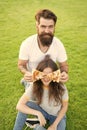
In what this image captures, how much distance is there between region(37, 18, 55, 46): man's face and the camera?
347 centimetres

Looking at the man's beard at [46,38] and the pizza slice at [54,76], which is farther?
the man's beard at [46,38]

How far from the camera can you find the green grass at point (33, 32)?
3.99 meters

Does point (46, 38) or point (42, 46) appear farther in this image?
point (42, 46)

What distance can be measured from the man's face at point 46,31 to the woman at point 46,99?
15.3 inches

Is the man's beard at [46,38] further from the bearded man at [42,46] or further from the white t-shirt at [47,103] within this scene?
the white t-shirt at [47,103]

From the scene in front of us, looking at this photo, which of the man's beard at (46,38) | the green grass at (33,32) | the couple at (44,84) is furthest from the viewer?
the green grass at (33,32)

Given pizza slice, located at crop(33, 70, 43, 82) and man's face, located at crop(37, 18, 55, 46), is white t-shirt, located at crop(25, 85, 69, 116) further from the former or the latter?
man's face, located at crop(37, 18, 55, 46)

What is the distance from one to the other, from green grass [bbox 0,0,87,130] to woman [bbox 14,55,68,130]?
1.97 feet

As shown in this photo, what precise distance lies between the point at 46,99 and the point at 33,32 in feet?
13.1

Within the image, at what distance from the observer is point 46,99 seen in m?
3.21

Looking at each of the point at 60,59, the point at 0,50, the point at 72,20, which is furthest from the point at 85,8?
the point at 60,59

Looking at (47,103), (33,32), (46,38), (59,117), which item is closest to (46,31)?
(46,38)

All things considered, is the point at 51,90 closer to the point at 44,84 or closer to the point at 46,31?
the point at 44,84

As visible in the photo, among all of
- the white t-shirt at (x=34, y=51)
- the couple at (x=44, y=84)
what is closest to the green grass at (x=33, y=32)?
the couple at (x=44, y=84)
